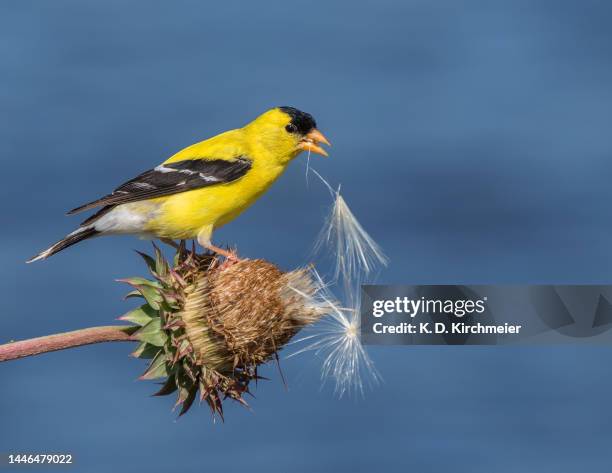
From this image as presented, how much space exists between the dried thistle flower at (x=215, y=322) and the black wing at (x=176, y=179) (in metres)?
0.79

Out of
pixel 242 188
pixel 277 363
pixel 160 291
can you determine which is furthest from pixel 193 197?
pixel 277 363

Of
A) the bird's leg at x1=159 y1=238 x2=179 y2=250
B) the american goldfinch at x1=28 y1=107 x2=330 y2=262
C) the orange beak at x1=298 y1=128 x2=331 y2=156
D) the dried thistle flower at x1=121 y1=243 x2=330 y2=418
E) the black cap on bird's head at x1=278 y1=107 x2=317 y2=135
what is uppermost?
the black cap on bird's head at x1=278 y1=107 x2=317 y2=135

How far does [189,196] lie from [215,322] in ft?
3.99

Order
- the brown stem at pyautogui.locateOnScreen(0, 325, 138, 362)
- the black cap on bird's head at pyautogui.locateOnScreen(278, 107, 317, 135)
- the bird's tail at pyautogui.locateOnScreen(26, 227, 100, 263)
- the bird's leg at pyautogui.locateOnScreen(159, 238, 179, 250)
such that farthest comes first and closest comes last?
1. the black cap on bird's head at pyautogui.locateOnScreen(278, 107, 317, 135)
2. the bird's leg at pyautogui.locateOnScreen(159, 238, 179, 250)
3. the bird's tail at pyautogui.locateOnScreen(26, 227, 100, 263)
4. the brown stem at pyautogui.locateOnScreen(0, 325, 138, 362)

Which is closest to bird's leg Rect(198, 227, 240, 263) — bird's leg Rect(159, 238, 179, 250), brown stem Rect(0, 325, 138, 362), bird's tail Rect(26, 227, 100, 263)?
bird's leg Rect(159, 238, 179, 250)

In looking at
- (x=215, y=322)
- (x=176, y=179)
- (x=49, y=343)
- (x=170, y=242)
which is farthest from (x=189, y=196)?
(x=49, y=343)

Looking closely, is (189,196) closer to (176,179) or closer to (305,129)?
(176,179)

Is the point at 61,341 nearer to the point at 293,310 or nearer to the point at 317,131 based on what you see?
the point at 293,310

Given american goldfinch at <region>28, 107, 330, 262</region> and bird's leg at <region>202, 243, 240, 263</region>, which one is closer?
bird's leg at <region>202, 243, 240, 263</region>

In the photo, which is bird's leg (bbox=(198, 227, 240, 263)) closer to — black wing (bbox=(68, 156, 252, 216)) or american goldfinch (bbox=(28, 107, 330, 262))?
american goldfinch (bbox=(28, 107, 330, 262))

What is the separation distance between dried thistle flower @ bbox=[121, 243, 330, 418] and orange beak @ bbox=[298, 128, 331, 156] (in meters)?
1.66

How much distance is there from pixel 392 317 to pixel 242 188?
1.56m

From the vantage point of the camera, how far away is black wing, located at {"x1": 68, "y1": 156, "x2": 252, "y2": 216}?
25.7 ft

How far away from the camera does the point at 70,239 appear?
25.9 ft
